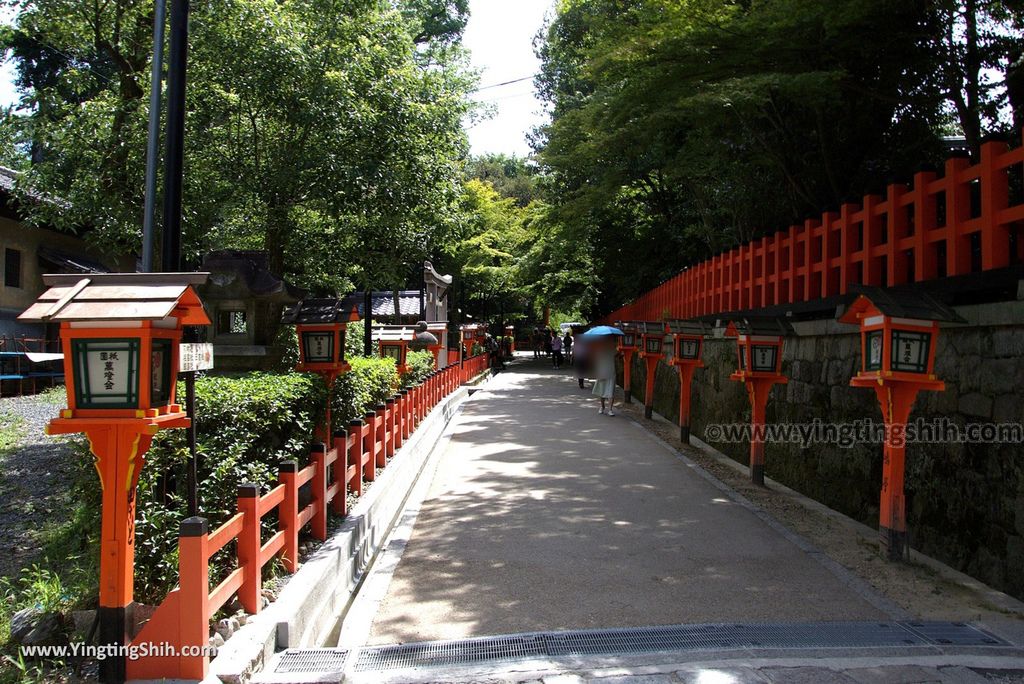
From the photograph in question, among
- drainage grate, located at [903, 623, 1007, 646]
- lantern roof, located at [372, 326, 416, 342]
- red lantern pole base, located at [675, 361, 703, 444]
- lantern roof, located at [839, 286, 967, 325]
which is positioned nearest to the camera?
drainage grate, located at [903, 623, 1007, 646]

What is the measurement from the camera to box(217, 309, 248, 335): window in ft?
28.0

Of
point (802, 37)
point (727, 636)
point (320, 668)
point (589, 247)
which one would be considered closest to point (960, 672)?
point (727, 636)

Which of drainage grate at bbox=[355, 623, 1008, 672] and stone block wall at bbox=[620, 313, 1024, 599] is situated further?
stone block wall at bbox=[620, 313, 1024, 599]

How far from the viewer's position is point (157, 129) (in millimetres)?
6141

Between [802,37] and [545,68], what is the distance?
19.4 metres

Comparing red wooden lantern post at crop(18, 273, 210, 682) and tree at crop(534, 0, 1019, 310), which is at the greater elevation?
tree at crop(534, 0, 1019, 310)

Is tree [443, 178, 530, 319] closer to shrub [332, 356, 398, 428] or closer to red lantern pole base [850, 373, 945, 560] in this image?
shrub [332, 356, 398, 428]

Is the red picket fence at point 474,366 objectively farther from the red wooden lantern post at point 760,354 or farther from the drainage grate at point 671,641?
the drainage grate at point 671,641

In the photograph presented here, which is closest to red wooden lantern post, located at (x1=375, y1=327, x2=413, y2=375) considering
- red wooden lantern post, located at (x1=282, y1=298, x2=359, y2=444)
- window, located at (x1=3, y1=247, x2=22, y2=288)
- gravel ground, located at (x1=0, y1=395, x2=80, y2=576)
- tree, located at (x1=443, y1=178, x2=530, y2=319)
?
gravel ground, located at (x1=0, y1=395, x2=80, y2=576)

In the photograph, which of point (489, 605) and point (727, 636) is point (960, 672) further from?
point (489, 605)

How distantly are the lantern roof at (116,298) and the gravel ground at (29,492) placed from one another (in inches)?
96.7

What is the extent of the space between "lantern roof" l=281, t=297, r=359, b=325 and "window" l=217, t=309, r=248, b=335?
2.32 ft

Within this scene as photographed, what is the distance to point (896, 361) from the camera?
17.6 feet

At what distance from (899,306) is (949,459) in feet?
5.27
